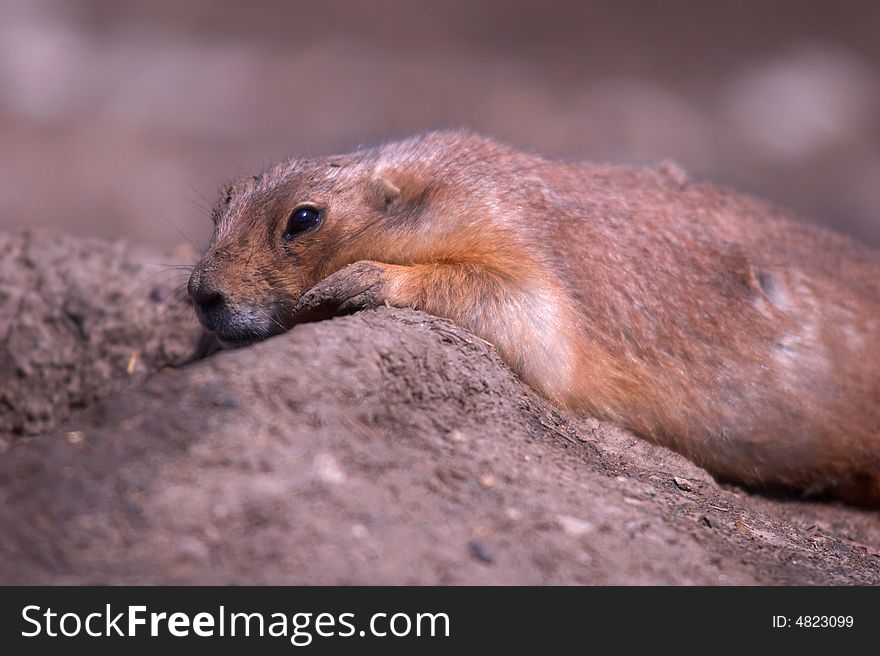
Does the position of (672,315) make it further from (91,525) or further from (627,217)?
(91,525)

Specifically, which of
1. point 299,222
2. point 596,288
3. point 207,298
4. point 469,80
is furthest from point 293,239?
point 469,80

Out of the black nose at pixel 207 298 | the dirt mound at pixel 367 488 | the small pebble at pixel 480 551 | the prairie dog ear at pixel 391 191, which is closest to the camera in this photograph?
the dirt mound at pixel 367 488

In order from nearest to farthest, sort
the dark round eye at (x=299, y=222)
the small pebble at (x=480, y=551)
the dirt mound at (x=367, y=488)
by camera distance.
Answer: the dirt mound at (x=367, y=488), the small pebble at (x=480, y=551), the dark round eye at (x=299, y=222)

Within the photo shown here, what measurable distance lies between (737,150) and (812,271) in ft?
28.9

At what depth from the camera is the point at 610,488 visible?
3600 millimetres

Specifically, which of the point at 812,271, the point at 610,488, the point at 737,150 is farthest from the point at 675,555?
the point at 737,150

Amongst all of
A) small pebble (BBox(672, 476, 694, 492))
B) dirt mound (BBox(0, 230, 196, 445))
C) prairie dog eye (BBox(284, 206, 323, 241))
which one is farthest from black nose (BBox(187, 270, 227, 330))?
small pebble (BBox(672, 476, 694, 492))

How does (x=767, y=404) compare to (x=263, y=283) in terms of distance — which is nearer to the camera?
(x=263, y=283)

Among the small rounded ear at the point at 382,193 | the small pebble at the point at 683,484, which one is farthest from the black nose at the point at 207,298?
the small pebble at the point at 683,484

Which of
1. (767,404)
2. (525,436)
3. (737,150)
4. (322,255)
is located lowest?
(525,436)

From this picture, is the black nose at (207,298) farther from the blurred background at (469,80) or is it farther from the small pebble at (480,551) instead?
the blurred background at (469,80)

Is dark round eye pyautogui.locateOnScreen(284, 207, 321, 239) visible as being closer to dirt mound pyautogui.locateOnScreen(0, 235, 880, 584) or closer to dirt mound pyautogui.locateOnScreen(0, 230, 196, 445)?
dirt mound pyautogui.locateOnScreen(0, 235, 880, 584)

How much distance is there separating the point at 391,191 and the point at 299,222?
552mm

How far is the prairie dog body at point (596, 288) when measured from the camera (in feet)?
14.4
